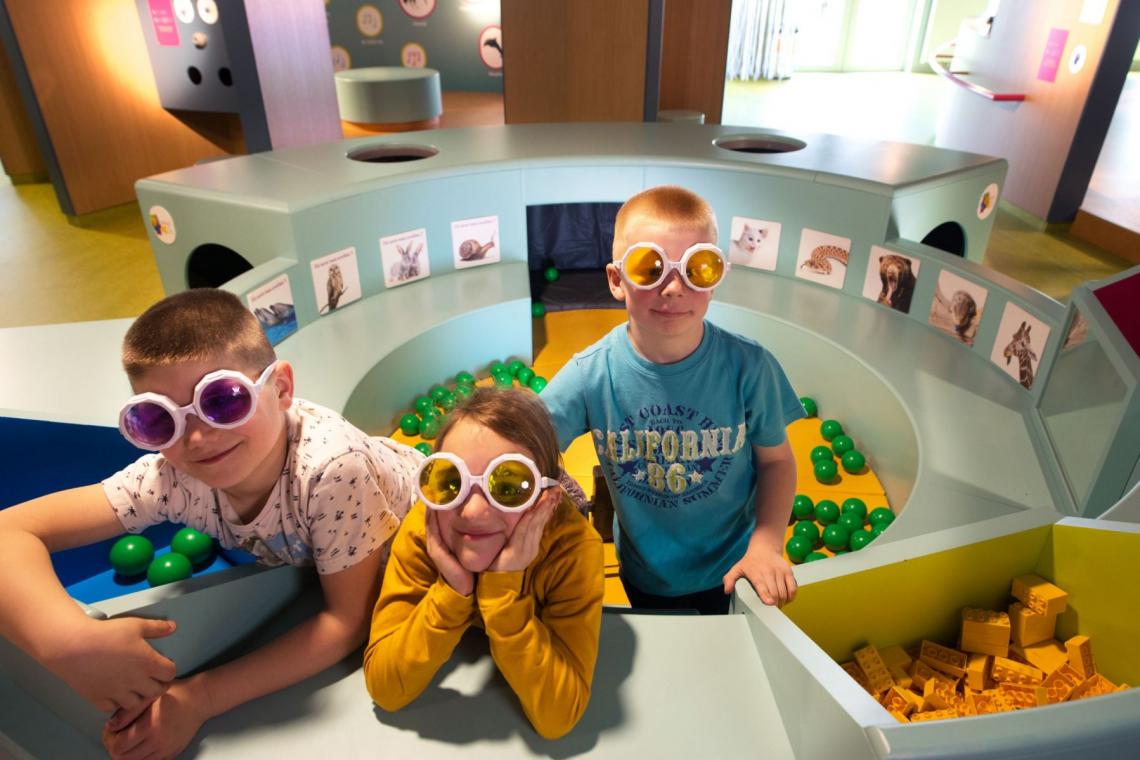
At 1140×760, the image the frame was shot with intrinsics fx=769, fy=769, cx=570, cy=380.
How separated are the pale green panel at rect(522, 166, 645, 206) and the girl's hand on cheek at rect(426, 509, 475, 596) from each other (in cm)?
298

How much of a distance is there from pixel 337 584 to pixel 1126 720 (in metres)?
1.08

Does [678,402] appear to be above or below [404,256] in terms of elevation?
above

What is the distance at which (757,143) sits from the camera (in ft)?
13.8

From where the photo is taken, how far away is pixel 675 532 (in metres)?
1.86

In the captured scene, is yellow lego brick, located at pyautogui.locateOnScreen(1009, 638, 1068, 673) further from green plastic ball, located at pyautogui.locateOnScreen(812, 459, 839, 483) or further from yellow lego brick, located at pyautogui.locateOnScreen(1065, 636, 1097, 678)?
green plastic ball, located at pyautogui.locateOnScreen(812, 459, 839, 483)

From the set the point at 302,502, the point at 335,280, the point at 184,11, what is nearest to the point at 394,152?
the point at 335,280

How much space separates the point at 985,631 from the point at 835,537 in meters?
1.51

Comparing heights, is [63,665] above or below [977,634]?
above

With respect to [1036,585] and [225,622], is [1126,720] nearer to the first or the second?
[1036,585]

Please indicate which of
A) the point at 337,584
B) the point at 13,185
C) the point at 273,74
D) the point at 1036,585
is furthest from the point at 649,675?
the point at 13,185

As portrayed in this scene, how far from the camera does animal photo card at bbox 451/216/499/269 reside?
388cm

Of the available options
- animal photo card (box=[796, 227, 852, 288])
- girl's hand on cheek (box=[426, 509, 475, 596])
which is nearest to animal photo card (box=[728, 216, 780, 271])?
animal photo card (box=[796, 227, 852, 288])

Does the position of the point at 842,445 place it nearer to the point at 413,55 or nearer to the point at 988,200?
the point at 988,200

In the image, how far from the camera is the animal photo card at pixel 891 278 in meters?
3.35
